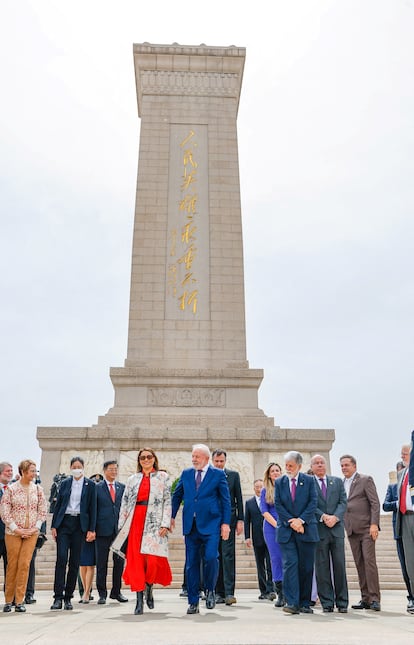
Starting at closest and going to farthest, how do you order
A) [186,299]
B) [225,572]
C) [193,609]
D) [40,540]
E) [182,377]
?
[193,609] < [225,572] < [40,540] < [182,377] < [186,299]

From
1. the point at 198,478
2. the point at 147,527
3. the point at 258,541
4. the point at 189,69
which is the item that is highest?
the point at 189,69

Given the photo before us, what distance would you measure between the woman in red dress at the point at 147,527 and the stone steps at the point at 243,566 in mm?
3993

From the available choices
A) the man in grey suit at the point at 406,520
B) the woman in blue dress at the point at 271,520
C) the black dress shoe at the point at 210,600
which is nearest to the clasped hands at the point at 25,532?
the black dress shoe at the point at 210,600

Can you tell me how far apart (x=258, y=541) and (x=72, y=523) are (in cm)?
281

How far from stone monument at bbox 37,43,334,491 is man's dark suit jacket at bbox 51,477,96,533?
7507 mm

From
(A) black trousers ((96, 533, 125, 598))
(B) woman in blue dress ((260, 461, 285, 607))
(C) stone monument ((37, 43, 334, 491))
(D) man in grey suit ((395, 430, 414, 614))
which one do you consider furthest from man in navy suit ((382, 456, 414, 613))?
(C) stone monument ((37, 43, 334, 491))

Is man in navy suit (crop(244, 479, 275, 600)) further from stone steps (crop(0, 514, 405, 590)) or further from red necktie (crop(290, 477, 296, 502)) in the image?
red necktie (crop(290, 477, 296, 502))

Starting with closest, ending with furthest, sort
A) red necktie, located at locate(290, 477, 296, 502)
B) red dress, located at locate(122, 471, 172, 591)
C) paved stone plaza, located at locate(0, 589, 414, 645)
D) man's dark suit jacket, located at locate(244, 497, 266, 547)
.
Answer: paved stone plaza, located at locate(0, 589, 414, 645), red dress, located at locate(122, 471, 172, 591), red necktie, located at locate(290, 477, 296, 502), man's dark suit jacket, located at locate(244, 497, 266, 547)

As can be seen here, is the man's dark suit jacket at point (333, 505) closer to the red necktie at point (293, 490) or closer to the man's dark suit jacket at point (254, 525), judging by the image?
the red necktie at point (293, 490)

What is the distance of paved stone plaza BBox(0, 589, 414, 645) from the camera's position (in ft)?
13.5

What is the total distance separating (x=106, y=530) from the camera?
25.8 ft

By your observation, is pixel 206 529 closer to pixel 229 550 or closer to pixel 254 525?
pixel 229 550

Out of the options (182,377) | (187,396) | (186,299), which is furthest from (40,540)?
(186,299)

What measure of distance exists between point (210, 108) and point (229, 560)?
16.7 m
